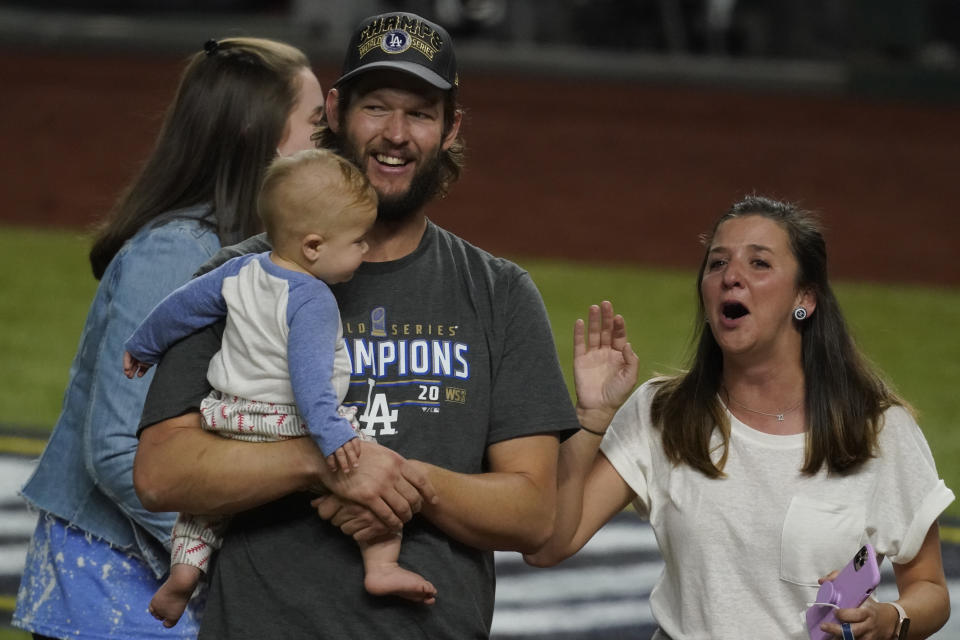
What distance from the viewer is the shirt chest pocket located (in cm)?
358

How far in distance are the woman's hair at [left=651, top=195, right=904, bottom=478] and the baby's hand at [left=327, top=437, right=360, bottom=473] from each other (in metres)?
1.05

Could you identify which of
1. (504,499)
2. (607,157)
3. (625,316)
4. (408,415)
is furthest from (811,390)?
(607,157)

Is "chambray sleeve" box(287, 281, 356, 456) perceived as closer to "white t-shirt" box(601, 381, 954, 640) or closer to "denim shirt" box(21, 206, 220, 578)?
"denim shirt" box(21, 206, 220, 578)

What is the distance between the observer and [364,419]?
3166 millimetres

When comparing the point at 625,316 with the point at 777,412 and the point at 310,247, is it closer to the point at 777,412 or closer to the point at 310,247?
the point at 777,412

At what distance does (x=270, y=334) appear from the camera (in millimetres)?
3096

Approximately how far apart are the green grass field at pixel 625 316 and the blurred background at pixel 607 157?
0.03 metres

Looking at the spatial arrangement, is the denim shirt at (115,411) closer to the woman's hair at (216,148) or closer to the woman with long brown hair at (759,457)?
the woman's hair at (216,148)

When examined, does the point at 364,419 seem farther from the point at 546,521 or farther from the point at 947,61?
the point at 947,61

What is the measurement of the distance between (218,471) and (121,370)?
0.67 m

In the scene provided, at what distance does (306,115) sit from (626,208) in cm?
1510

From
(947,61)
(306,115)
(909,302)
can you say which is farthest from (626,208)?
(306,115)

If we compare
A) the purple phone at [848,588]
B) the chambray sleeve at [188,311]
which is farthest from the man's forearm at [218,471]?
the purple phone at [848,588]

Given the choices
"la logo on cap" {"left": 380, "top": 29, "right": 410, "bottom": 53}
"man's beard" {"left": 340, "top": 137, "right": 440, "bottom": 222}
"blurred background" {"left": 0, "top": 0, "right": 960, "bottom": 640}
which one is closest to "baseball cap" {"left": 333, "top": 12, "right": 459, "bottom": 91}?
"la logo on cap" {"left": 380, "top": 29, "right": 410, "bottom": 53}
